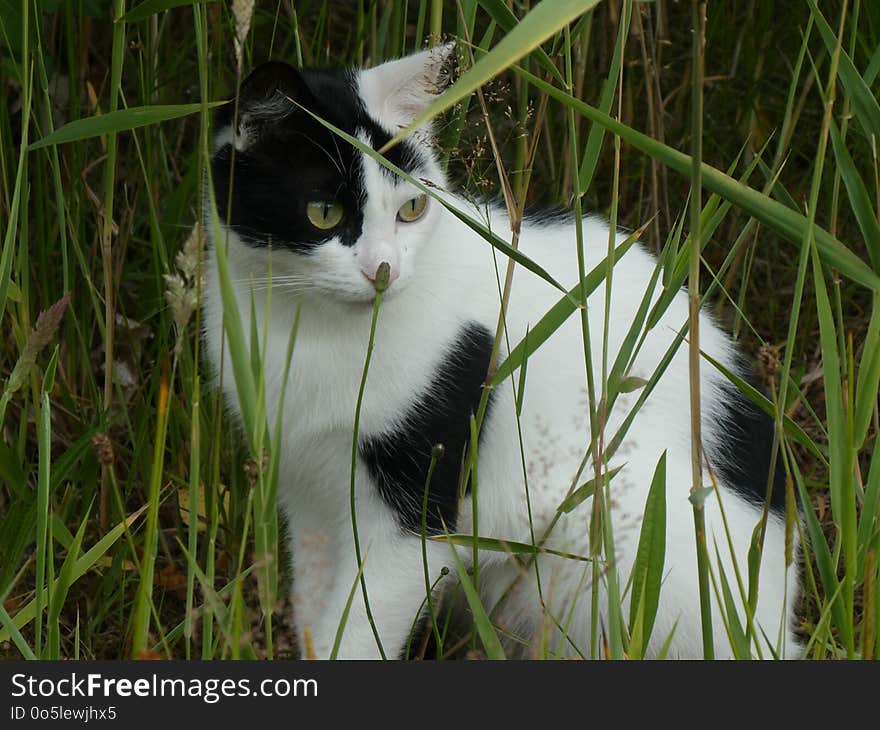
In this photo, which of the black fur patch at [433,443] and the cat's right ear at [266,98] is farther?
the black fur patch at [433,443]

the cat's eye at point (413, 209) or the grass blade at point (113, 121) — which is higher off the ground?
the grass blade at point (113, 121)

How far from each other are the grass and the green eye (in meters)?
0.14

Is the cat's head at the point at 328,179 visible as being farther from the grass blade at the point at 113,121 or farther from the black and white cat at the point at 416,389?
the grass blade at the point at 113,121

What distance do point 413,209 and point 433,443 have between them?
12.0 inches

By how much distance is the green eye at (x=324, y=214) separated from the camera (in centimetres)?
142

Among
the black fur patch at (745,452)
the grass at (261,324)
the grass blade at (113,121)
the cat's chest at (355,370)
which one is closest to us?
the grass at (261,324)

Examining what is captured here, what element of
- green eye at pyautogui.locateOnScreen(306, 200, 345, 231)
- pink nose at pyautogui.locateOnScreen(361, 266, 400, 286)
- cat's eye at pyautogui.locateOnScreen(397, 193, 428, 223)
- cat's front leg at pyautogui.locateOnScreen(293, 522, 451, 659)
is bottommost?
cat's front leg at pyautogui.locateOnScreen(293, 522, 451, 659)

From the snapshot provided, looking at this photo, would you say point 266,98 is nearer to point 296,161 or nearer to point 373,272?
point 296,161

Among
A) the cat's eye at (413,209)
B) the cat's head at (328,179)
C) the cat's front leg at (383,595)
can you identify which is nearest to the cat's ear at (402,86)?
the cat's head at (328,179)

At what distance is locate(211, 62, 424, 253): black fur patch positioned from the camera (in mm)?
1396

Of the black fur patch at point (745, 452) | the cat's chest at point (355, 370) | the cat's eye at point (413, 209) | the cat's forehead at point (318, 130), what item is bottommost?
the black fur patch at point (745, 452)

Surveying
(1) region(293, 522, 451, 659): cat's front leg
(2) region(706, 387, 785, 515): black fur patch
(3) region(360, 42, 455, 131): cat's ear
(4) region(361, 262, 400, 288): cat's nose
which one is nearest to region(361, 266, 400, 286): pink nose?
(4) region(361, 262, 400, 288): cat's nose

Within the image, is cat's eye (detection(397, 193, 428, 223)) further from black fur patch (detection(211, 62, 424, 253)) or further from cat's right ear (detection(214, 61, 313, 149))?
cat's right ear (detection(214, 61, 313, 149))

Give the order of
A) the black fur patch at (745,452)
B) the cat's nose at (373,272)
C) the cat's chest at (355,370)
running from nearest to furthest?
the cat's nose at (373,272)
the cat's chest at (355,370)
the black fur patch at (745,452)
